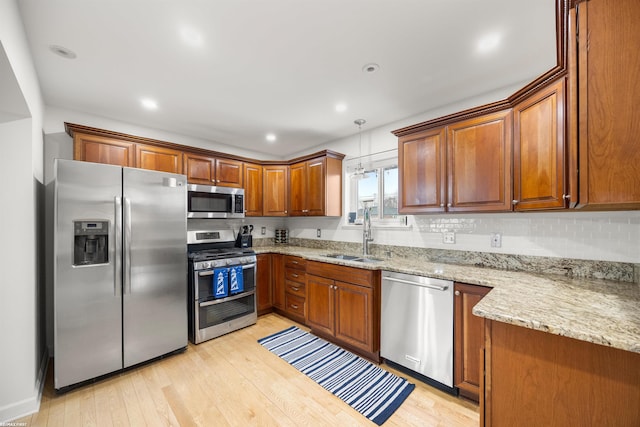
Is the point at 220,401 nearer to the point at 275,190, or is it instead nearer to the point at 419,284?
the point at 419,284

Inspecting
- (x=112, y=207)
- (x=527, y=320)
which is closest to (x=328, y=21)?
(x=527, y=320)

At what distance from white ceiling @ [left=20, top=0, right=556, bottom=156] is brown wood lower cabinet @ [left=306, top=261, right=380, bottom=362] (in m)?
1.74

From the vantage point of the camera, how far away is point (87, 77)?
216 centimetres

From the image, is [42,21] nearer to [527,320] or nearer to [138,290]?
[138,290]

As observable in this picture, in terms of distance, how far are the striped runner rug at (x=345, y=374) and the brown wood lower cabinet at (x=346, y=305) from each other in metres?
0.15

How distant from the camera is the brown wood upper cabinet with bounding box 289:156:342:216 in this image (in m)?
3.58

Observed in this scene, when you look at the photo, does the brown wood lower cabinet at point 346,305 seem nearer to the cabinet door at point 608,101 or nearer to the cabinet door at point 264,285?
the cabinet door at point 264,285

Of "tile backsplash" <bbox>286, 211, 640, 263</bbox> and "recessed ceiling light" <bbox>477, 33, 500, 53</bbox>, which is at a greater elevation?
"recessed ceiling light" <bbox>477, 33, 500, 53</bbox>

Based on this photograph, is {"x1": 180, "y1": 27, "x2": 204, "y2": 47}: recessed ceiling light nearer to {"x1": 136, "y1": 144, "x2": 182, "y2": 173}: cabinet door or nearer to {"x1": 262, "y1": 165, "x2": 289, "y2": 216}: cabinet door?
{"x1": 136, "y1": 144, "x2": 182, "y2": 173}: cabinet door

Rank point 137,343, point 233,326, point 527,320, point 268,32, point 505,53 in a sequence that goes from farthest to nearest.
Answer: point 233,326, point 137,343, point 505,53, point 268,32, point 527,320

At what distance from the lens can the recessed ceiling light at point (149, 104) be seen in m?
2.57

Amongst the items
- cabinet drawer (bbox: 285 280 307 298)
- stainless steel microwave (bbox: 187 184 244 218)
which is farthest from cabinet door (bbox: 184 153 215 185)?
cabinet drawer (bbox: 285 280 307 298)

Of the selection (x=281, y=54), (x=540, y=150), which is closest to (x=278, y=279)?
(x=281, y=54)

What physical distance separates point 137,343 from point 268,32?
2.76m
